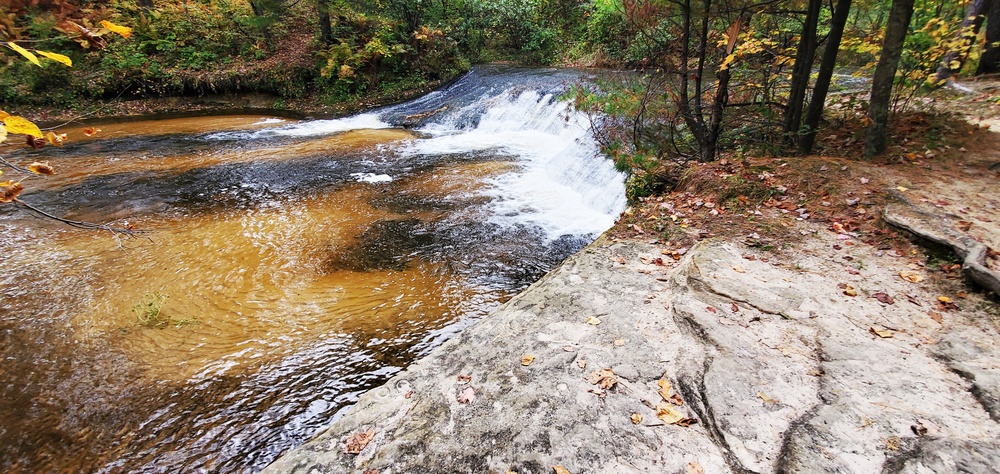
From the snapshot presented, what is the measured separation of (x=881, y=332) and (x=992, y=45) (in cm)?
1106

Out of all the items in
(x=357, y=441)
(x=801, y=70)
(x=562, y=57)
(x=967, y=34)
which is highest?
(x=562, y=57)

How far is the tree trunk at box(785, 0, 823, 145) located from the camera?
5711mm

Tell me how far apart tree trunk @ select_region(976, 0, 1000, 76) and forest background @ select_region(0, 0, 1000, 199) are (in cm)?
3

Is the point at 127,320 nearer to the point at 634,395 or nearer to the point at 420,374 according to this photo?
the point at 420,374

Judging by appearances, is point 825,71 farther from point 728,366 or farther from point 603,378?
point 603,378

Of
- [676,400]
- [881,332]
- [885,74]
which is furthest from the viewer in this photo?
[885,74]

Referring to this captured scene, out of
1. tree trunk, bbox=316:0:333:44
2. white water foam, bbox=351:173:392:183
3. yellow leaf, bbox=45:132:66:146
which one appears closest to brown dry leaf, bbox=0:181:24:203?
yellow leaf, bbox=45:132:66:146

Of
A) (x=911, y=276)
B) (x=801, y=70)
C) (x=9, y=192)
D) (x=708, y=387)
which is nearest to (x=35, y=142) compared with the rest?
(x=9, y=192)

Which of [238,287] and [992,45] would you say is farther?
[992,45]

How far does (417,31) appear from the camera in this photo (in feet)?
59.1

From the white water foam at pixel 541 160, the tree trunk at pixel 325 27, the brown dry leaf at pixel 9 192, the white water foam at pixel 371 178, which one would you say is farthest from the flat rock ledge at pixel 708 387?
the tree trunk at pixel 325 27

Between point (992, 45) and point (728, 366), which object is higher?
point (992, 45)

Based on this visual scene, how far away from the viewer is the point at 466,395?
3193mm

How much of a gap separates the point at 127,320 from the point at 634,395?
5.34 m
